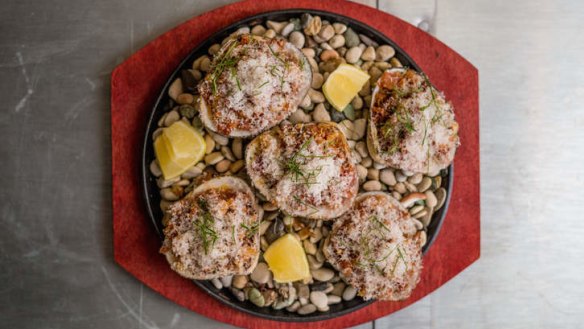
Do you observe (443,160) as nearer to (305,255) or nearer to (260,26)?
(305,255)

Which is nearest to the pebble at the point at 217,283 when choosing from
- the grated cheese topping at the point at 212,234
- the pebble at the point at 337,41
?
the grated cheese topping at the point at 212,234

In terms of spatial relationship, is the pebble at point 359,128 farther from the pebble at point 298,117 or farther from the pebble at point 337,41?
the pebble at point 337,41

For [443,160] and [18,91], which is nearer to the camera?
[443,160]

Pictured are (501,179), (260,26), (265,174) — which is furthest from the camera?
(501,179)

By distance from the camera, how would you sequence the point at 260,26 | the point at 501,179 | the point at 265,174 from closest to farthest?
the point at 265,174 < the point at 260,26 < the point at 501,179

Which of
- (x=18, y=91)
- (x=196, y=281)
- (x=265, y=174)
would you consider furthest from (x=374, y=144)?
(x=18, y=91)

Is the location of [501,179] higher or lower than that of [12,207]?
lower

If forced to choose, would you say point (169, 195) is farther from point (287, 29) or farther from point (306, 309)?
point (287, 29)
